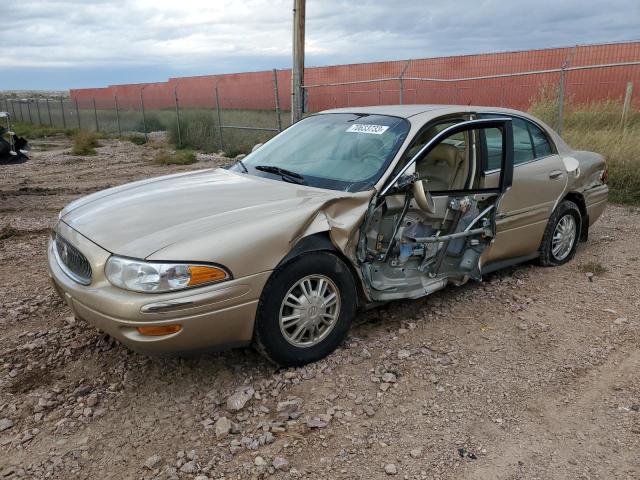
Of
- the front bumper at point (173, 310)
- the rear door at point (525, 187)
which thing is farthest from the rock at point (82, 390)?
the rear door at point (525, 187)

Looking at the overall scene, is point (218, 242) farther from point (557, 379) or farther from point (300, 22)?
point (300, 22)

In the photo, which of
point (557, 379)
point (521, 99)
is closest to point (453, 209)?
point (557, 379)

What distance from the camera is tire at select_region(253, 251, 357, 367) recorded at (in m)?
3.11

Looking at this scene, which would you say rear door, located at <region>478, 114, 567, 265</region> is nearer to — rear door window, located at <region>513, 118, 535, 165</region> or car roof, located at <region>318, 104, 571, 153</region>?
rear door window, located at <region>513, 118, 535, 165</region>

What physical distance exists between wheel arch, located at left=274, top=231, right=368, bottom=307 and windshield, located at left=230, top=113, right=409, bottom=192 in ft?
1.37

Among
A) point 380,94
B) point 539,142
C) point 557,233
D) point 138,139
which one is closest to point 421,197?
point 539,142

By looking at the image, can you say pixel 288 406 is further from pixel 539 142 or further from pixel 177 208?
pixel 539 142

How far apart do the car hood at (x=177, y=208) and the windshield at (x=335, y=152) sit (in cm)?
16

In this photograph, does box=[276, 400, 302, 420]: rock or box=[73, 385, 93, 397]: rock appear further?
box=[73, 385, 93, 397]: rock

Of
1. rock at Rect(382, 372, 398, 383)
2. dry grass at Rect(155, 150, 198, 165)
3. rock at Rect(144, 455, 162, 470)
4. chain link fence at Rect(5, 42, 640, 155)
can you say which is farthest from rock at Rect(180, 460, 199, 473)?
dry grass at Rect(155, 150, 198, 165)

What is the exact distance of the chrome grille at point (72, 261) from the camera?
3.06 meters

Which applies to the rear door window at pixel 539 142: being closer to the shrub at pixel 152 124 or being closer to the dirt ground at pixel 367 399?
the dirt ground at pixel 367 399

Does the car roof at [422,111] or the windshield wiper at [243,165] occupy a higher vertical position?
the car roof at [422,111]

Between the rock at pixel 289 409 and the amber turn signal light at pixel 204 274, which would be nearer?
the amber turn signal light at pixel 204 274
